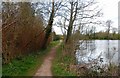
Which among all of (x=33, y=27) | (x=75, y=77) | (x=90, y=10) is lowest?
(x=75, y=77)

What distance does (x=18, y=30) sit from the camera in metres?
19.5

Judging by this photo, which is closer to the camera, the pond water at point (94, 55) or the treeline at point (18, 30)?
the treeline at point (18, 30)

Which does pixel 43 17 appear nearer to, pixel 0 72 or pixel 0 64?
pixel 0 64

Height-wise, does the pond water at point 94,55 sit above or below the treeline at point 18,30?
below

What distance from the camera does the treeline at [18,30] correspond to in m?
15.8

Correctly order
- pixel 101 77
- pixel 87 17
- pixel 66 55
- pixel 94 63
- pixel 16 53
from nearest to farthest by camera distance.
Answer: pixel 101 77 → pixel 94 63 → pixel 16 53 → pixel 66 55 → pixel 87 17

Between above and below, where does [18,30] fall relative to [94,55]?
above

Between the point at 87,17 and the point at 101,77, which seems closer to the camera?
the point at 101,77

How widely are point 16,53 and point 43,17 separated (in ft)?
34.0

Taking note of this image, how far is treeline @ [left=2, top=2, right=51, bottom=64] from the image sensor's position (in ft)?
51.9

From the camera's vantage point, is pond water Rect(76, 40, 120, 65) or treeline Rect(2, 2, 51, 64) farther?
pond water Rect(76, 40, 120, 65)

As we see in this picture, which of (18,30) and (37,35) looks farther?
(37,35)

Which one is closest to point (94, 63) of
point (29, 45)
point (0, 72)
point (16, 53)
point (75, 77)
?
point (75, 77)

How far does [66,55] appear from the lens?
21766 mm
